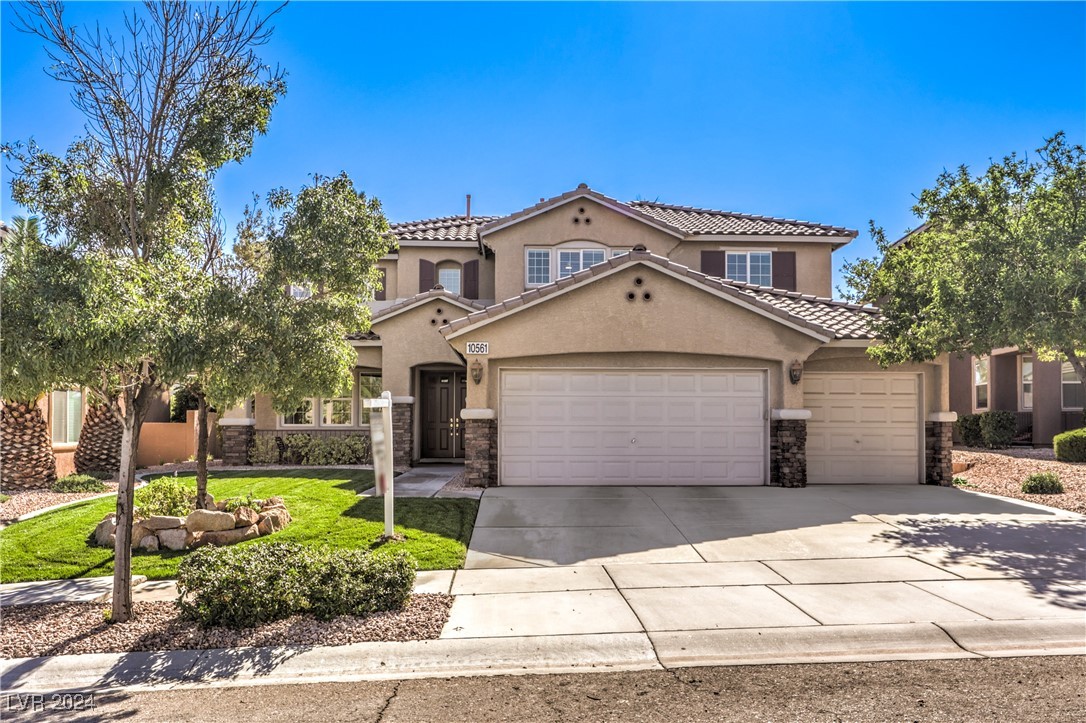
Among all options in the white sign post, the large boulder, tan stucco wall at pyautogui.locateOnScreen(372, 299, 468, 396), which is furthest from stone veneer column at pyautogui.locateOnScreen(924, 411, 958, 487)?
the large boulder

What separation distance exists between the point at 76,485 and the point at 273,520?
706 centimetres

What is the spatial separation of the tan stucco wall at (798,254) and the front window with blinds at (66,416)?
53.6 feet

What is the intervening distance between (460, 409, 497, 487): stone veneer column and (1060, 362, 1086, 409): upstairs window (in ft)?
66.6

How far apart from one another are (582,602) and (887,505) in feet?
24.8

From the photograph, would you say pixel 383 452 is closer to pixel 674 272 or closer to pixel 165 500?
pixel 165 500

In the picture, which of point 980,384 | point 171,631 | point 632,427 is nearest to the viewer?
point 171,631

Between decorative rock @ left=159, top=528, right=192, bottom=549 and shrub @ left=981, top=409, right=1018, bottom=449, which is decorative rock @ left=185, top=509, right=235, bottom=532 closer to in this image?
decorative rock @ left=159, top=528, right=192, bottom=549

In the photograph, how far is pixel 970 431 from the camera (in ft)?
77.9

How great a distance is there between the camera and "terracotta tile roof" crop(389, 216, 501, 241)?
20487 millimetres

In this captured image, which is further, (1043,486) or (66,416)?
(66,416)

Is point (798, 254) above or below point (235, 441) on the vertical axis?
above

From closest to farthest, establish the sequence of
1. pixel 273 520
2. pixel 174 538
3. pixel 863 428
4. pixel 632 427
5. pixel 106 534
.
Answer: pixel 174 538
pixel 106 534
pixel 273 520
pixel 632 427
pixel 863 428

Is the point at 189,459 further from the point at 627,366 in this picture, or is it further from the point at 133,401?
the point at 133,401

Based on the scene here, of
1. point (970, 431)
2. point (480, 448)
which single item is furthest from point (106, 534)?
point (970, 431)
